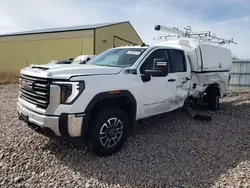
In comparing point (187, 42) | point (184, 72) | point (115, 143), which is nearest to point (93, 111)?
point (115, 143)

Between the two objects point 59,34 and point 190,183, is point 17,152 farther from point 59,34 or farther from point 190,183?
point 59,34

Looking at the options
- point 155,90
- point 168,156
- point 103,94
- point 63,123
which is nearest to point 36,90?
point 63,123

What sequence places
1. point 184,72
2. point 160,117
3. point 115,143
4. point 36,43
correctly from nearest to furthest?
point 115,143, point 184,72, point 160,117, point 36,43

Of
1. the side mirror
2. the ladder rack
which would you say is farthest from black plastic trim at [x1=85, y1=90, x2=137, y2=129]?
the ladder rack

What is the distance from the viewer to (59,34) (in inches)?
768

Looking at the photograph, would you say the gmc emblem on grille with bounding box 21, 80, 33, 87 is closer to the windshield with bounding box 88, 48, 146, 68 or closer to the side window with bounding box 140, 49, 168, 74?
the windshield with bounding box 88, 48, 146, 68

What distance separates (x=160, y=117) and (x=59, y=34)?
15.9 m

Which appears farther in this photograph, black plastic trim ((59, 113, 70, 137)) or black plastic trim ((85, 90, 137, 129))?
black plastic trim ((85, 90, 137, 129))

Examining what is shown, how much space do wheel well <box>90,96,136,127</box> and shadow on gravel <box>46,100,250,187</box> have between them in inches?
24.1

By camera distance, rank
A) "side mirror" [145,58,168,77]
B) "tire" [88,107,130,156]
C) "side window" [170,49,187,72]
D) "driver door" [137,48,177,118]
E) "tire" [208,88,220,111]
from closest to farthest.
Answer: "tire" [88,107,130,156] < "side mirror" [145,58,168,77] < "driver door" [137,48,177,118] < "side window" [170,49,187,72] < "tire" [208,88,220,111]

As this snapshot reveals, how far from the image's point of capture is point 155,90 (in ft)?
15.0

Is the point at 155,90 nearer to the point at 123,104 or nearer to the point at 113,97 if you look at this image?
the point at 123,104

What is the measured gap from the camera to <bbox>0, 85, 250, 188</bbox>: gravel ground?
10.5 ft

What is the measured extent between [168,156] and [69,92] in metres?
2.05
